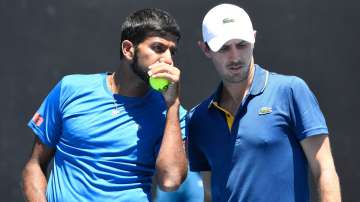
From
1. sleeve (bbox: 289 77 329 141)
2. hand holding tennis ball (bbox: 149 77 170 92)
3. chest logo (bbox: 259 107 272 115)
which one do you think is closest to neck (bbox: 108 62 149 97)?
hand holding tennis ball (bbox: 149 77 170 92)

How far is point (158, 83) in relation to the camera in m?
3.28

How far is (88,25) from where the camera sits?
186 inches

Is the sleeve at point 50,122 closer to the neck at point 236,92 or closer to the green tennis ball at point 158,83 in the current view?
the green tennis ball at point 158,83

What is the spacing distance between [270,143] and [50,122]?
99 centimetres

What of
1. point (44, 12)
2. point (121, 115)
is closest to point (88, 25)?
point (44, 12)

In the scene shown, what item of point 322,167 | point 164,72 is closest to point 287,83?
point 322,167

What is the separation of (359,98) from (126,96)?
1.71 metres

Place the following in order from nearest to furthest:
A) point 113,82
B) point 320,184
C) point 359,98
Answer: point 320,184, point 113,82, point 359,98

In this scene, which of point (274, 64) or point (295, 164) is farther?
point (274, 64)

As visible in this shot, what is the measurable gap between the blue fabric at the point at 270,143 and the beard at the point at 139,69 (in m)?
0.43

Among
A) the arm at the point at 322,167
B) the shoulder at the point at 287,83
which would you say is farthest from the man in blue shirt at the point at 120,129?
the arm at the point at 322,167

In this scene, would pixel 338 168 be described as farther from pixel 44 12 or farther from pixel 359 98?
pixel 44 12

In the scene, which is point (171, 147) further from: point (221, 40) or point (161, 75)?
point (221, 40)

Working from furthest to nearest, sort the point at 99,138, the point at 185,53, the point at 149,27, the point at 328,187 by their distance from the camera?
1. the point at 185,53
2. the point at 149,27
3. the point at 99,138
4. the point at 328,187
